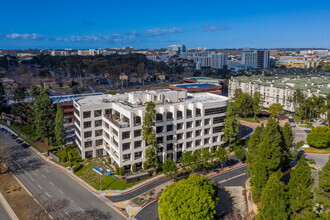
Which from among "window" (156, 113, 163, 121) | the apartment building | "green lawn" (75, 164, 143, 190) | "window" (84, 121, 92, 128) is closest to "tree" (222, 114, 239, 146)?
the apartment building

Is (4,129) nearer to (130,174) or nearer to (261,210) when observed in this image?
(130,174)

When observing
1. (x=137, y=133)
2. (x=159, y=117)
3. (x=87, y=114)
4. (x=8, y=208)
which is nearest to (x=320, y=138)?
(x=159, y=117)

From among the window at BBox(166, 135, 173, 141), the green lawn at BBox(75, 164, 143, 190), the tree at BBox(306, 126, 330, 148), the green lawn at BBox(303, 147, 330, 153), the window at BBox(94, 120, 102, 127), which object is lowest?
the green lawn at BBox(75, 164, 143, 190)

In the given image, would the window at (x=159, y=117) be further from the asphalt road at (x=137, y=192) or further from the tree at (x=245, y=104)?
the tree at (x=245, y=104)

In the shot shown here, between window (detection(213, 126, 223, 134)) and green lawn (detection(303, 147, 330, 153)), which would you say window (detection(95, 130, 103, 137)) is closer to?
window (detection(213, 126, 223, 134))

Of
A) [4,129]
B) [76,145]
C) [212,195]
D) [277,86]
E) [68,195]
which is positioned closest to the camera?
[212,195]

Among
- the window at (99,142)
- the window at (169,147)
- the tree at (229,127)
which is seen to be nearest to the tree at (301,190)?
the tree at (229,127)

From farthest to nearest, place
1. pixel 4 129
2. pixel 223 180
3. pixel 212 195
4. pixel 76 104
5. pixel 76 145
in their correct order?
1. pixel 4 129
2. pixel 76 145
3. pixel 76 104
4. pixel 223 180
5. pixel 212 195

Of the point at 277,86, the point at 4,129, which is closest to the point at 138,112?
the point at 4,129
